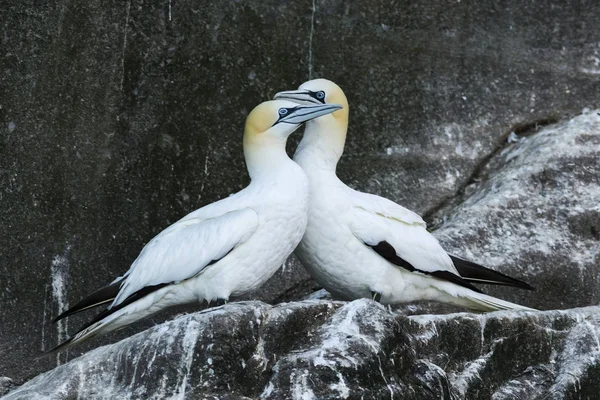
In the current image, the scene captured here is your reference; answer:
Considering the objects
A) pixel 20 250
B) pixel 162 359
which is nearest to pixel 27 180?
pixel 20 250

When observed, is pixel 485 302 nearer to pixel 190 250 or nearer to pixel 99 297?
pixel 190 250

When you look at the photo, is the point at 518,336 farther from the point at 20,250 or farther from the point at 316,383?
the point at 20,250

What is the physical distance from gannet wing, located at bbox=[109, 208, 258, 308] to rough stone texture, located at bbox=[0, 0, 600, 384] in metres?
1.28

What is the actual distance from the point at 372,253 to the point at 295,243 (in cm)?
51

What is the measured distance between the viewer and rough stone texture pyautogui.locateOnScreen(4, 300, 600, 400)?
15.7ft

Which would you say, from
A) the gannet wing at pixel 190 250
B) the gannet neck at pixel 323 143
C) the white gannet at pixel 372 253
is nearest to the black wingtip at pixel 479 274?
the white gannet at pixel 372 253

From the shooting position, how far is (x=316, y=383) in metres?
4.75

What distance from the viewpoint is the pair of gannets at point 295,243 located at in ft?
19.4

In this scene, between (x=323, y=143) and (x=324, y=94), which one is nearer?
(x=323, y=143)

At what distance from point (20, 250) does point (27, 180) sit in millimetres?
415

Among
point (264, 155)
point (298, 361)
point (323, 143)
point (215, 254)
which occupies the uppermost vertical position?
point (264, 155)

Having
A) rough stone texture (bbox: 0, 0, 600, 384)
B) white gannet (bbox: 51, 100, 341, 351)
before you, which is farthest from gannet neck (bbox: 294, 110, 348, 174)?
rough stone texture (bbox: 0, 0, 600, 384)

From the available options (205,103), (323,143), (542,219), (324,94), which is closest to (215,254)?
(323,143)

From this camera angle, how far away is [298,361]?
191 inches
